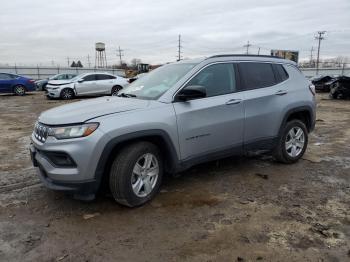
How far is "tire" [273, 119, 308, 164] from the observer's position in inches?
219

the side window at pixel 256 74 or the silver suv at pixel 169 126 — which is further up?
the side window at pixel 256 74

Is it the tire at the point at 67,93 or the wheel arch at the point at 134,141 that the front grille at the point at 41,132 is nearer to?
the wheel arch at the point at 134,141

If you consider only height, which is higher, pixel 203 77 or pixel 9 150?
pixel 203 77

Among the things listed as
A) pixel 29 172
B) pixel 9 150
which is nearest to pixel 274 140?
pixel 29 172

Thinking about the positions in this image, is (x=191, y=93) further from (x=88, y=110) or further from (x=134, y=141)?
(x=88, y=110)

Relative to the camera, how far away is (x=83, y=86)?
18125 millimetres

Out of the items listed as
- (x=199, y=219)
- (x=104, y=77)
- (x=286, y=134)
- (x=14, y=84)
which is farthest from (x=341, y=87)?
(x=14, y=84)

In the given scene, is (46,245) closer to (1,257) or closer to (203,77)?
(1,257)

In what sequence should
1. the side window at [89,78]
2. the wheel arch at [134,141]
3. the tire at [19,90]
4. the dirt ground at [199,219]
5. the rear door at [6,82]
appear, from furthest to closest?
the tire at [19,90], the rear door at [6,82], the side window at [89,78], the wheel arch at [134,141], the dirt ground at [199,219]

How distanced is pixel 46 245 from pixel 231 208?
6.73 ft

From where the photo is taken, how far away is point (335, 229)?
3.55 metres

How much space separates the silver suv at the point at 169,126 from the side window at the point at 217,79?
1 cm

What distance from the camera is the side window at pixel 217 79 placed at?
459 cm

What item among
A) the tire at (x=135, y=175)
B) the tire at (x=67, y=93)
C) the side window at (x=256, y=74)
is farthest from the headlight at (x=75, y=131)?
the tire at (x=67, y=93)
